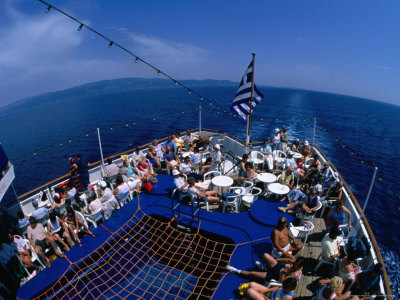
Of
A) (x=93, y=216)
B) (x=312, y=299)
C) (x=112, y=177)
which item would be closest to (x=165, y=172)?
(x=112, y=177)

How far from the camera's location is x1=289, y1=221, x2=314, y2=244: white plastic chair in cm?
468

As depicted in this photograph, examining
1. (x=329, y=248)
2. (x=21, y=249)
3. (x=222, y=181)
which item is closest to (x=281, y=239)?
(x=329, y=248)

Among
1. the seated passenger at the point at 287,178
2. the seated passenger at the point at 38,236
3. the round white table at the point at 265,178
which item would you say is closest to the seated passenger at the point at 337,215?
the round white table at the point at 265,178

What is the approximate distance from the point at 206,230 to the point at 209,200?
102 cm

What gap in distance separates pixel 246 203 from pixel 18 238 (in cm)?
561

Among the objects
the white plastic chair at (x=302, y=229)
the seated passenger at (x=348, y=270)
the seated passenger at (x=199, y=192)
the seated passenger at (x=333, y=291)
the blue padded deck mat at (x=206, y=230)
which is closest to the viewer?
the seated passenger at (x=333, y=291)

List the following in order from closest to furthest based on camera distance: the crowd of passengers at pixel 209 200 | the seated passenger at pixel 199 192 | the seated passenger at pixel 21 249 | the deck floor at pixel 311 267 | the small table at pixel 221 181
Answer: the crowd of passengers at pixel 209 200 < the deck floor at pixel 311 267 < the seated passenger at pixel 21 249 < the seated passenger at pixel 199 192 < the small table at pixel 221 181

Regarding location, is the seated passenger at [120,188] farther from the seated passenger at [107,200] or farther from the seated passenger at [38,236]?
the seated passenger at [38,236]

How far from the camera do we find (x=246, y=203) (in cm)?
623

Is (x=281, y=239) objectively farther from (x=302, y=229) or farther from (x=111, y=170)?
(x=111, y=170)

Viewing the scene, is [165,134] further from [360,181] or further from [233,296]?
[233,296]

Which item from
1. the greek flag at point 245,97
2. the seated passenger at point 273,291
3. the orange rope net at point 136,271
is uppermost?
the greek flag at point 245,97

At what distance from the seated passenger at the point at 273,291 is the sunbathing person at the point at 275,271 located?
20 centimetres

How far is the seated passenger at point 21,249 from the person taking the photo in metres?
4.55
